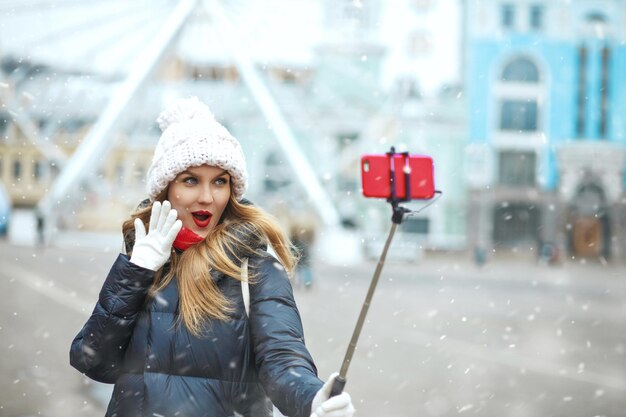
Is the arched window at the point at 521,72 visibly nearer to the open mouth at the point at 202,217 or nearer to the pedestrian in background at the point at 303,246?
the pedestrian in background at the point at 303,246

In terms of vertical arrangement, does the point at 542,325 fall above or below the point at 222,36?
below

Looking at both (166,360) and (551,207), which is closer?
(166,360)

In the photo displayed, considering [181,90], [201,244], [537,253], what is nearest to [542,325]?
[201,244]

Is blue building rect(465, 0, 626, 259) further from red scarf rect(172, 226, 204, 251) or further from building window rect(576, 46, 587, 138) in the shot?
red scarf rect(172, 226, 204, 251)

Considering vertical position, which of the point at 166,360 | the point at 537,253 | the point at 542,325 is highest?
the point at 166,360

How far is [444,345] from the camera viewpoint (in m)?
10.5

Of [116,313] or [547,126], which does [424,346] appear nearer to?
[116,313]

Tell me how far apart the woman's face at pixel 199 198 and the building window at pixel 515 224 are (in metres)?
38.4

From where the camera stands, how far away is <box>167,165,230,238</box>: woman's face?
8.03ft

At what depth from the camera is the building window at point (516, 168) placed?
132 feet

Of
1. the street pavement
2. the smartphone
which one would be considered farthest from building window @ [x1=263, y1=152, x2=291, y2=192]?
the smartphone

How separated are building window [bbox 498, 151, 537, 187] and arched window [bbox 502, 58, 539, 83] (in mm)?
3265

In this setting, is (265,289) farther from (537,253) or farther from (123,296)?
(537,253)

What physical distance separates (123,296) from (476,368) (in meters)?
6.86
